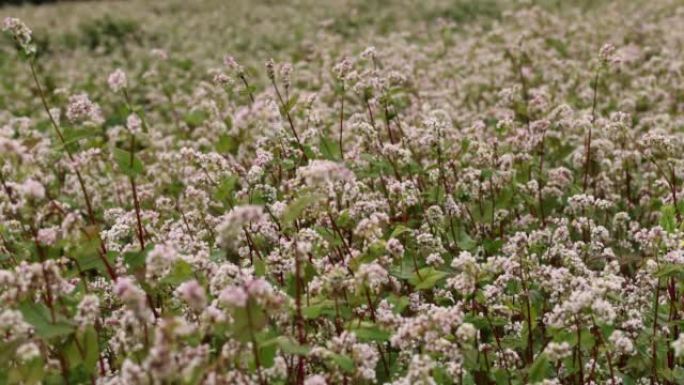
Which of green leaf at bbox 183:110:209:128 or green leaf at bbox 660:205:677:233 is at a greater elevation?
green leaf at bbox 183:110:209:128

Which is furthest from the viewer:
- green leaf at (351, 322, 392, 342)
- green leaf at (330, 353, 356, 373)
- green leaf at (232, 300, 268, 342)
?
green leaf at (351, 322, 392, 342)

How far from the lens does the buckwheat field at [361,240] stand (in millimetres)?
2922

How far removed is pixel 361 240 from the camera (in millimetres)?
3963

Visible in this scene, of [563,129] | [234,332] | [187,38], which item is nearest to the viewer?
[234,332]

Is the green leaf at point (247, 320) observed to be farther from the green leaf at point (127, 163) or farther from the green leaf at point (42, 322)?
the green leaf at point (127, 163)

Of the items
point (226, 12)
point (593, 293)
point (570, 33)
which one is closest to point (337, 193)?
point (593, 293)

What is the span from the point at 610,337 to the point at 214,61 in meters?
9.41

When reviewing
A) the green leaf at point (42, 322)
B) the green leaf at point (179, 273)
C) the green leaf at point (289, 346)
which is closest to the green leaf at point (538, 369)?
the green leaf at point (289, 346)

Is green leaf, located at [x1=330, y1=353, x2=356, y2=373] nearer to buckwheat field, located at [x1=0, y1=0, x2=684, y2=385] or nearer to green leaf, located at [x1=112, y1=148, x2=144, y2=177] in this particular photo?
buckwheat field, located at [x1=0, y1=0, x2=684, y2=385]

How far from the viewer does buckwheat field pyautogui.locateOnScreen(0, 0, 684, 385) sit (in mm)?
2922

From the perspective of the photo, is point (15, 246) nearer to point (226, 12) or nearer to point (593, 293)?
point (593, 293)

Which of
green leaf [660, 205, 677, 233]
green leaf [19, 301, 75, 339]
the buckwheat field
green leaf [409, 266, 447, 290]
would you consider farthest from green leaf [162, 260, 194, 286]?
green leaf [660, 205, 677, 233]

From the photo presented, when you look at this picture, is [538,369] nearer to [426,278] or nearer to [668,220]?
[426,278]

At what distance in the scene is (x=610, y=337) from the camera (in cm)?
305
